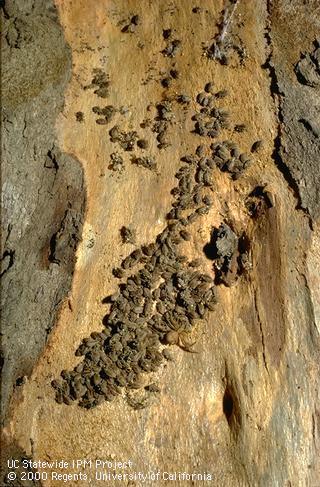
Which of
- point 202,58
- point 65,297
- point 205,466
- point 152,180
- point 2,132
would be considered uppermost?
point 202,58

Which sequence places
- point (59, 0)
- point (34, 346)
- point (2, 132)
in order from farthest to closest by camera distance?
point (59, 0)
point (2, 132)
point (34, 346)

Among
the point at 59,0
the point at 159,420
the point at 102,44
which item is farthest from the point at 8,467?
the point at 59,0

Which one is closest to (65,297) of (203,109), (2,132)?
(2,132)

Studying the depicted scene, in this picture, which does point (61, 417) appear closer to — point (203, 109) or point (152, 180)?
point (152, 180)

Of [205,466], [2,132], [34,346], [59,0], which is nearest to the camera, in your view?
[205,466]

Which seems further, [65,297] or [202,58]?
[202,58]

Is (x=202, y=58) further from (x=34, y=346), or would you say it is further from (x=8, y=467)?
(x=8, y=467)

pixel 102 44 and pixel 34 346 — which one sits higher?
pixel 102 44
